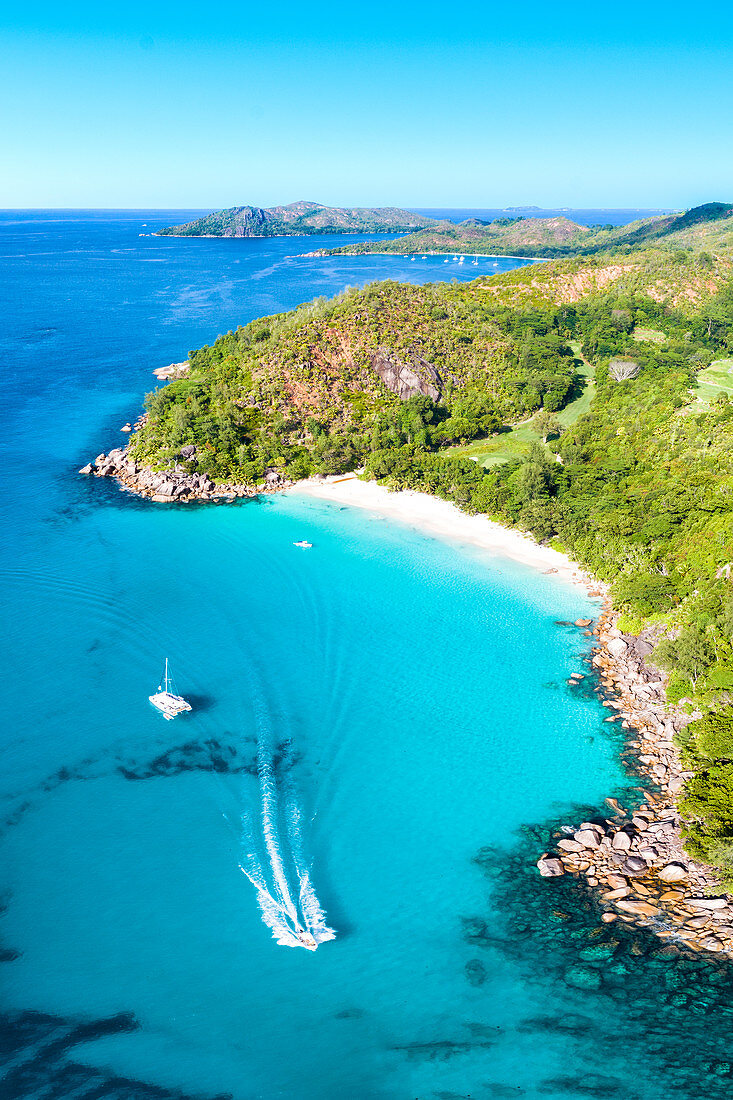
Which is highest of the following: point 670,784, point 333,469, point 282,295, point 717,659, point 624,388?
point 282,295

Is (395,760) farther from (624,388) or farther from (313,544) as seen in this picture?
(624,388)

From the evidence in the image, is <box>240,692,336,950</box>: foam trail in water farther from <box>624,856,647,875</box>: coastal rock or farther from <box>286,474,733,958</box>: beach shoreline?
<box>624,856,647,875</box>: coastal rock

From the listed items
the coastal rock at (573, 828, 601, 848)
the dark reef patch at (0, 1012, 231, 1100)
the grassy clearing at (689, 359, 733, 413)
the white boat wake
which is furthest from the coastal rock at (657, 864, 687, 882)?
the grassy clearing at (689, 359, 733, 413)

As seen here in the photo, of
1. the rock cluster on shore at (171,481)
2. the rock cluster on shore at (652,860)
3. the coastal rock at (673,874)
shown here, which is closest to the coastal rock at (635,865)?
the rock cluster on shore at (652,860)

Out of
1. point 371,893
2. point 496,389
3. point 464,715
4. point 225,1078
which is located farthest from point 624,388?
point 225,1078

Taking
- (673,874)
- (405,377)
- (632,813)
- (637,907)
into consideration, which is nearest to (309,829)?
(637,907)

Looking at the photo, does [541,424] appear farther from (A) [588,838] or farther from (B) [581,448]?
(A) [588,838]
